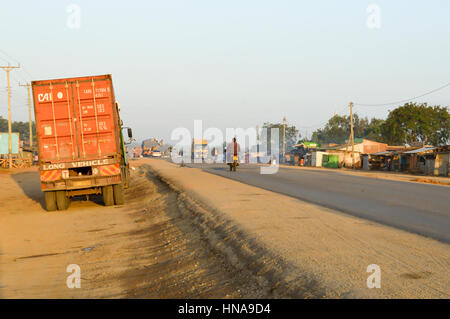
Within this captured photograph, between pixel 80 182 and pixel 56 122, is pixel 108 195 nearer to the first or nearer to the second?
pixel 80 182

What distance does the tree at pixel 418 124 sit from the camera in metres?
67.7

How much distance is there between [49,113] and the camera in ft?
44.5

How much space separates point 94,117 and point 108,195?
2.79 metres

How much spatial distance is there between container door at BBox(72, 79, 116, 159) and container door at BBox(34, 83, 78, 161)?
0.81 feet

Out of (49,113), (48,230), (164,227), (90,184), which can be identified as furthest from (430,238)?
(49,113)

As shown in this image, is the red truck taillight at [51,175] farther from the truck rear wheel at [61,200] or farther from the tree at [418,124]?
the tree at [418,124]

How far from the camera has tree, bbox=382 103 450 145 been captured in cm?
6769

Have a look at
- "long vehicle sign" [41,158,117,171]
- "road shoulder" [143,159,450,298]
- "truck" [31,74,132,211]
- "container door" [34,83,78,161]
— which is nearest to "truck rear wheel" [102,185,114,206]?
"truck" [31,74,132,211]

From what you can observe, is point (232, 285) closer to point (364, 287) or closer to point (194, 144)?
point (364, 287)

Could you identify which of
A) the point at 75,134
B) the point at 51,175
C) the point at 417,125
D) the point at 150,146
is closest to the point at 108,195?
the point at 51,175

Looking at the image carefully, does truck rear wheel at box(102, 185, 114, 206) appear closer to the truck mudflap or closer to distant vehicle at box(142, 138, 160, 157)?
the truck mudflap

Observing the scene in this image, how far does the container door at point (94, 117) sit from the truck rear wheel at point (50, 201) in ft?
5.69

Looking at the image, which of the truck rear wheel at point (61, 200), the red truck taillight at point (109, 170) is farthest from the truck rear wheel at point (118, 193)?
the truck rear wheel at point (61, 200)
